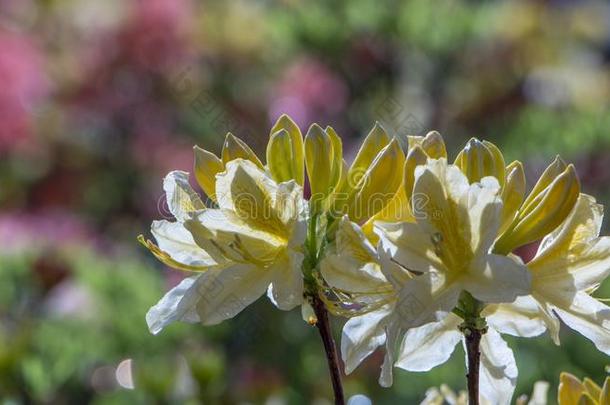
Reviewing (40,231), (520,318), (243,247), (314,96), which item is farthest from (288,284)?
(314,96)

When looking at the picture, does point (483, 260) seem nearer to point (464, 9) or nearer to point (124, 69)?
point (464, 9)

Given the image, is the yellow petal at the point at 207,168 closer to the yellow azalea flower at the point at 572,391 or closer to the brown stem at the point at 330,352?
the brown stem at the point at 330,352

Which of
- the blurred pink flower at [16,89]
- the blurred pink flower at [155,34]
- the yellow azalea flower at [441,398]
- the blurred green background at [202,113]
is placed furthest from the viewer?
the blurred pink flower at [155,34]

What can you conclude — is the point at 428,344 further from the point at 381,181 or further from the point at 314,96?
the point at 314,96

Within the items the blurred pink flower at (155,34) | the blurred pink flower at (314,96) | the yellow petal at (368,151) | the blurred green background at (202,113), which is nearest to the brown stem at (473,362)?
the yellow petal at (368,151)

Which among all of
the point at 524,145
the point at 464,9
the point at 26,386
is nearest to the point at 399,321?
the point at 26,386

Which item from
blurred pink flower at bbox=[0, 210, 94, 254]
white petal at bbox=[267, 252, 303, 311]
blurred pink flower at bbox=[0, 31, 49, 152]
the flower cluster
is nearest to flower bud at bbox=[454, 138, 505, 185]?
the flower cluster

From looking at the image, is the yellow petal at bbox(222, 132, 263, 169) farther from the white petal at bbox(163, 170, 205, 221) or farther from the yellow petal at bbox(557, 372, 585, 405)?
the yellow petal at bbox(557, 372, 585, 405)
